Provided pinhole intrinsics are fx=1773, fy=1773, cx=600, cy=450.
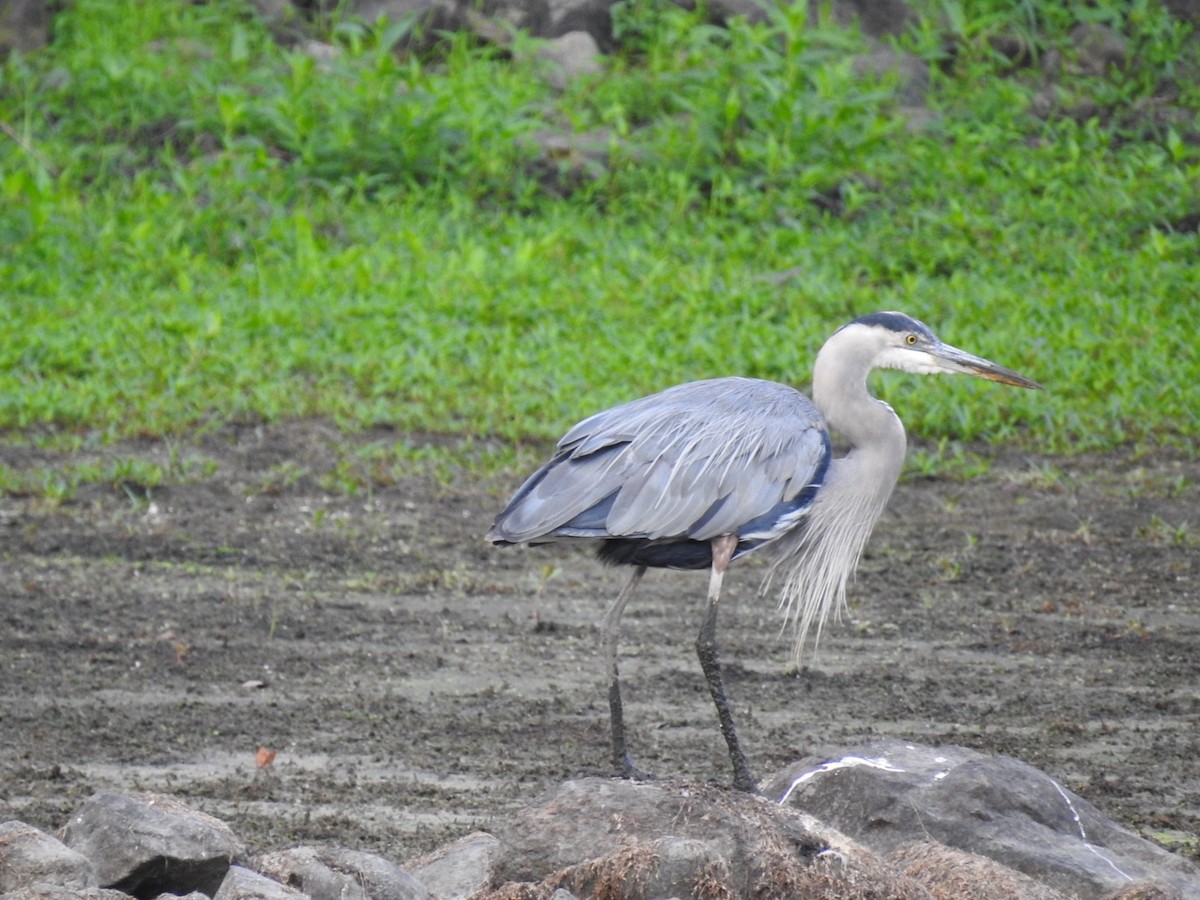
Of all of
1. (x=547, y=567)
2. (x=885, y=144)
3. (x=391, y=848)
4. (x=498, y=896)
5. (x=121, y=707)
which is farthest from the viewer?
(x=885, y=144)

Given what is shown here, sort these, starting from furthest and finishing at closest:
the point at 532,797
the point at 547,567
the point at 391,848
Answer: the point at 547,567
the point at 532,797
the point at 391,848

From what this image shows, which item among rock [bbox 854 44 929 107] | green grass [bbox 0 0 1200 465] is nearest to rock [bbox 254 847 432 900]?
green grass [bbox 0 0 1200 465]

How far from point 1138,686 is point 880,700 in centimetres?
86

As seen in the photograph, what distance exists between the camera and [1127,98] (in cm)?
1249

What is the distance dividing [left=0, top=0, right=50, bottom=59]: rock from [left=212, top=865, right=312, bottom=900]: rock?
35.7 ft

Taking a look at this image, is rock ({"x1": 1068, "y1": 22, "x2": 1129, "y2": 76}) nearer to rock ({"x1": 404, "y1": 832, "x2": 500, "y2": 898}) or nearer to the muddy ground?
the muddy ground

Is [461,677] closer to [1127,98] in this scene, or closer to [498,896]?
[498,896]

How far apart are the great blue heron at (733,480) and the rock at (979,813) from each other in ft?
0.80

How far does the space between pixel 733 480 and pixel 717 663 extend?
0.49m

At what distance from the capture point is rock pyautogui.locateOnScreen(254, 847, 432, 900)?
369 cm

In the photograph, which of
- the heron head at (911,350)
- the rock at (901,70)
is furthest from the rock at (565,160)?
the heron head at (911,350)

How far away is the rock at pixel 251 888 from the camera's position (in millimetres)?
3432

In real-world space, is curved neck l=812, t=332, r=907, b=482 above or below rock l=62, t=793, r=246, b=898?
above

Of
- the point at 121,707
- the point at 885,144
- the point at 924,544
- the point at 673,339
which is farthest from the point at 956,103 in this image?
the point at 121,707
